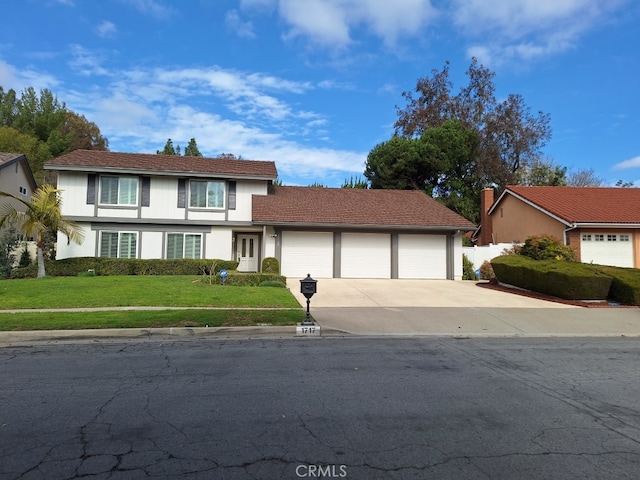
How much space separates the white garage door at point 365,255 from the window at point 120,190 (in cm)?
1120

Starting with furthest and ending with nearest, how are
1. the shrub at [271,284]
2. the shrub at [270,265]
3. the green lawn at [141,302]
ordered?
the shrub at [270,265]
the shrub at [271,284]
the green lawn at [141,302]

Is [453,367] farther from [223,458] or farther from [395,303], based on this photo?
[395,303]

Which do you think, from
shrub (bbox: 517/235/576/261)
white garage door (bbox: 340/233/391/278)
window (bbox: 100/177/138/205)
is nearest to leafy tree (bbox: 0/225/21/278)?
window (bbox: 100/177/138/205)

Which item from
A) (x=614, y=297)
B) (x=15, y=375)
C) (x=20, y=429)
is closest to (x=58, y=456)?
(x=20, y=429)

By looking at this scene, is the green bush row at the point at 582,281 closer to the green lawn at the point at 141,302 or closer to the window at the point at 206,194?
the green lawn at the point at 141,302

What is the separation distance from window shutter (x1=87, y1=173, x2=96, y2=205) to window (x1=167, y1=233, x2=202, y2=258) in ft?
13.6

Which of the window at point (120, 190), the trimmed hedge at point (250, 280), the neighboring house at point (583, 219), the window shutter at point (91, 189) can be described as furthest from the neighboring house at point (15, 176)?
the neighboring house at point (583, 219)

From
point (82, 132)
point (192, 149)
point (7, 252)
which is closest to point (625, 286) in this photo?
point (7, 252)

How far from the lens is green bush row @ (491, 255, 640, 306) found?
14.8 metres

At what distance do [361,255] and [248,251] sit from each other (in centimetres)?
659

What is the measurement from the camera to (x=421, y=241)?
2339 centimetres

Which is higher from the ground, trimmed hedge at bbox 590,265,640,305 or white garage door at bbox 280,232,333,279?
white garage door at bbox 280,232,333,279

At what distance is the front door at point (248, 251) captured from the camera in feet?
81.4

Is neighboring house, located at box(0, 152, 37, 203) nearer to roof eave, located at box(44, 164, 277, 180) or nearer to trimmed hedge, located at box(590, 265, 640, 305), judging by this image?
roof eave, located at box(44, 164, 277, 180)
